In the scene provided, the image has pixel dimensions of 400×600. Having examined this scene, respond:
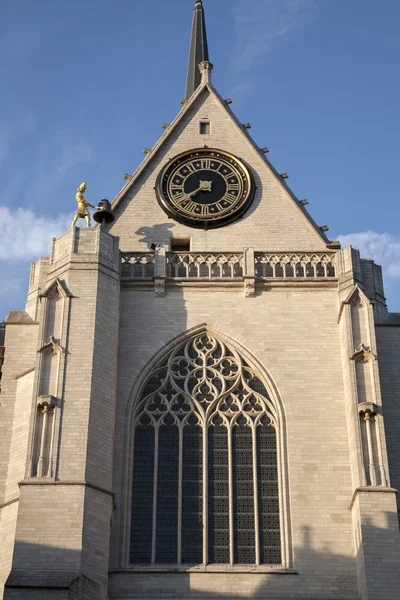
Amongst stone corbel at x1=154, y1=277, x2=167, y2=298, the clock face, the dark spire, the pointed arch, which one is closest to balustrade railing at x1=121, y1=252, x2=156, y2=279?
stone corbel at x1=154, y1=277, x2=167, y2=298

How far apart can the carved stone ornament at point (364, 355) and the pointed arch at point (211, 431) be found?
1.63m

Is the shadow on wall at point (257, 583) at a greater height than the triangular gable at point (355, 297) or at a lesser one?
lesser

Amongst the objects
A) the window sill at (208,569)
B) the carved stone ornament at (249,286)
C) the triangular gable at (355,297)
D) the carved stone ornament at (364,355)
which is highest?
Answer: the carved stone ornament at (249,286)

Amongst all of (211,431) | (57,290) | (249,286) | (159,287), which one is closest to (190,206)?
(159,287)

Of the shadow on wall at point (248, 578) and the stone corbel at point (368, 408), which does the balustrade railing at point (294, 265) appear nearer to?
the stone corbel at point (368, 408)

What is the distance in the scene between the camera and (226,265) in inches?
896

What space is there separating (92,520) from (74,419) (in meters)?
1.91

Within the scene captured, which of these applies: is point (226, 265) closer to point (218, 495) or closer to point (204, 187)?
point (204, 187)

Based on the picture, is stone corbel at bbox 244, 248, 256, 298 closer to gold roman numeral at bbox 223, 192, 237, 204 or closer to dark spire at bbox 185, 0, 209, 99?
gold roman numeral at bbox 223, 192, 237, 204

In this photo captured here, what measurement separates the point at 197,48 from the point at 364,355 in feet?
48.5

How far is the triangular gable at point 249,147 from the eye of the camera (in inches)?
947

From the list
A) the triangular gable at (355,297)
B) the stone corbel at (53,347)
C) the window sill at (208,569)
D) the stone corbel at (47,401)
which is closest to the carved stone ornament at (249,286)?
the triangular gable at (355,297)

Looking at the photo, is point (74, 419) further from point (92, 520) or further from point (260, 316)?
point (260, 316)

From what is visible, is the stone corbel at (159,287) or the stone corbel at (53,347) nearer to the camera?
the stone corbel at (53,347)
